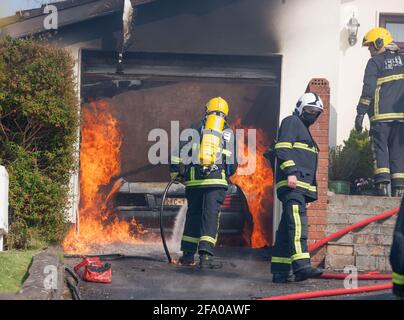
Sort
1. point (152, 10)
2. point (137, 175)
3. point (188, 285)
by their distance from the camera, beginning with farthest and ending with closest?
point (137, 175) → point (152, 10) → point (188, 285)

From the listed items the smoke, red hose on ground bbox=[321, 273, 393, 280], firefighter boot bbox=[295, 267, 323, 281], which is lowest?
red hose on ground bbox=[321, 273, 393, 280]

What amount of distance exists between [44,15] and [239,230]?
4101 millimetres

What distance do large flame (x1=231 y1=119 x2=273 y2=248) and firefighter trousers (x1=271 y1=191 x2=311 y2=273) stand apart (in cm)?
320

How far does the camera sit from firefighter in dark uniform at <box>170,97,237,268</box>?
11141 millimetres

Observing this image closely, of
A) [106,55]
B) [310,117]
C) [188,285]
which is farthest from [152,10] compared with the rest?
[188,285]

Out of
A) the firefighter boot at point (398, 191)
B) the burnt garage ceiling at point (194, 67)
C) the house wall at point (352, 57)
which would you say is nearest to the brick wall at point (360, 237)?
the firefighter boot at point (398, 191)

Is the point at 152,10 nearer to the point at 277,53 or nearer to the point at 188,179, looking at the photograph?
the point at 277,53

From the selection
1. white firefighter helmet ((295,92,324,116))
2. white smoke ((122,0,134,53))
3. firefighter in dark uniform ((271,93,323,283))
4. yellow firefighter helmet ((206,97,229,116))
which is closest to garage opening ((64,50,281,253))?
white smoke ((122,0,134,53))

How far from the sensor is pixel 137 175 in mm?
14336

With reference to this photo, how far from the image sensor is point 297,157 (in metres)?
10.4

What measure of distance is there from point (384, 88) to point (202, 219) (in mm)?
3152

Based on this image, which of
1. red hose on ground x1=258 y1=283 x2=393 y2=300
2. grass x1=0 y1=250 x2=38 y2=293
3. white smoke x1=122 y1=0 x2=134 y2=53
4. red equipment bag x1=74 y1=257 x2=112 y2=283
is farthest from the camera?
white smoke x1=122 y1=0 x2=134 y2=53

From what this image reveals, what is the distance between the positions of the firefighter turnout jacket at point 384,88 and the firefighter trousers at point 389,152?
13 cm

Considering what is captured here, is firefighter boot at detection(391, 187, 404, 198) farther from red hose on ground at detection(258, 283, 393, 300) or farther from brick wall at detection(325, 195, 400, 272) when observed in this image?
red hose on ground at detection(258, 283, 393, 300)
